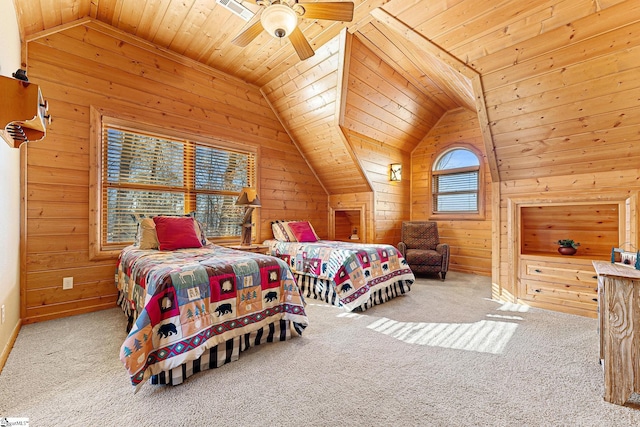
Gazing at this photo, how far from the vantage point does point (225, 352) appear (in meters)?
1.95

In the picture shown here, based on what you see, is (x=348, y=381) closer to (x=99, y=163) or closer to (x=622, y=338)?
(x=622, y=338)

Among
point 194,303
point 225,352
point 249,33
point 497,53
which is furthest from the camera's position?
point 497,53

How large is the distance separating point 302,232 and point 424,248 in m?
2.12

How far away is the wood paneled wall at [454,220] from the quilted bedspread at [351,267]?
1911mm

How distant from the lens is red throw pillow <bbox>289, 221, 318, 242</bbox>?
4.21 m

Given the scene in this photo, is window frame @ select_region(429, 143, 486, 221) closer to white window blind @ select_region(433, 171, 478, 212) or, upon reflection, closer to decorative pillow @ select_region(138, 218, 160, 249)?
white window blind @ select_region(433, 171, 478, 212)

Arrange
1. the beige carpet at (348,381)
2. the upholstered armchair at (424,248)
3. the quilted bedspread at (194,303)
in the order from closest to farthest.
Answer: the beige carpet at (348,381) → the quilted bedspread at (194,303) → the upholstered armchair at (424,248)

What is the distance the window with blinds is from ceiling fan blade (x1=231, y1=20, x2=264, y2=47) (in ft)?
5.64

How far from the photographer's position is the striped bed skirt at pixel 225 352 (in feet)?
5.57

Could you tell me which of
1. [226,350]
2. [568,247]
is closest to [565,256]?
[568,247]

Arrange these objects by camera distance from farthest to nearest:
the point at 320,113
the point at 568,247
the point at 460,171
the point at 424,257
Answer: the point at 460,171, the point at 424,257, the point at 320,113, the point at 568,247

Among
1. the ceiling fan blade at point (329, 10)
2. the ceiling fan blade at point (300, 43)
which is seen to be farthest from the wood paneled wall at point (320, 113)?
the ceiling fan blade at point (329, 10)

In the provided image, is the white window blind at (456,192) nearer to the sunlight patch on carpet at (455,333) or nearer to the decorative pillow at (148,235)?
the sunlight patch on carpet at (455,333)

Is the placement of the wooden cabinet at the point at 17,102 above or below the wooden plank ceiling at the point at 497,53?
below
